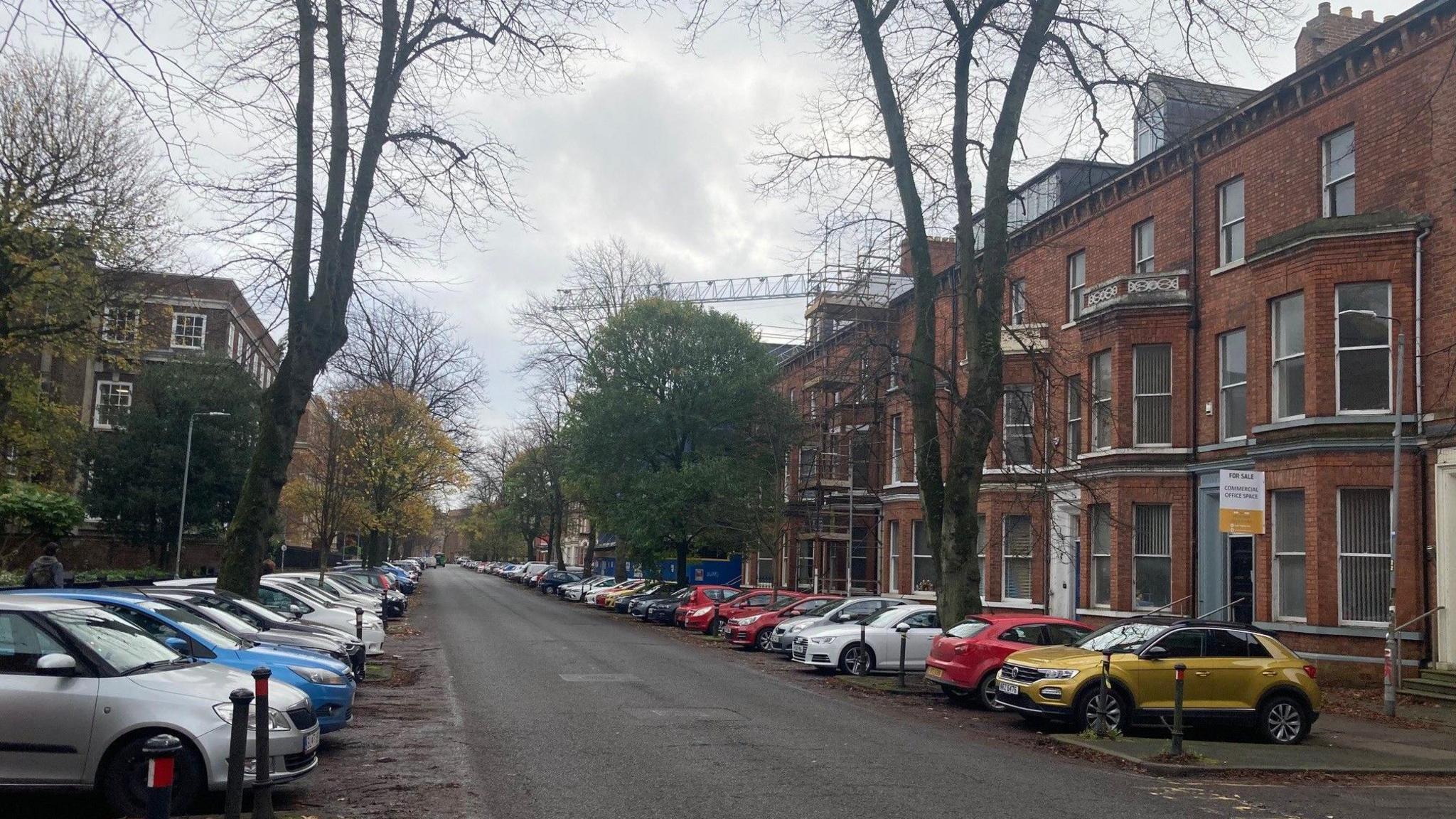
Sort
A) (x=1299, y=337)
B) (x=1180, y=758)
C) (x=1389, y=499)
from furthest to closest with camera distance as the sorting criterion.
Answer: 1. (x=1299, y=337)
2. (x=1389, y=499)
3. (x=1180, y=758)

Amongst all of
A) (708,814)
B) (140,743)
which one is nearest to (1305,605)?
(708,814)

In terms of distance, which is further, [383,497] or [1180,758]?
[383,497]

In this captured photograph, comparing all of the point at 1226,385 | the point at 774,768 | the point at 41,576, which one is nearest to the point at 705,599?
the point at 1226,385

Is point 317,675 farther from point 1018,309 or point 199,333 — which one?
point 199,333

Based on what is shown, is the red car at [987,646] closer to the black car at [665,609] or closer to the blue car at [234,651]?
the blue car at [234,651]

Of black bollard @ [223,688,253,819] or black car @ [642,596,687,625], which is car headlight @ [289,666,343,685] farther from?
black car @ [642,596,687,625]

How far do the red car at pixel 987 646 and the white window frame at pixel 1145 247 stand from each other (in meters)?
13.1

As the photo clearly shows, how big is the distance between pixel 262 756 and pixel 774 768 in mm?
4899

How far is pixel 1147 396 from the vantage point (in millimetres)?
27453

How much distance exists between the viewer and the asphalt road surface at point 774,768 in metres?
9.52

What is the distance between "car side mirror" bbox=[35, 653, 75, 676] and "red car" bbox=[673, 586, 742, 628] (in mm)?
27825

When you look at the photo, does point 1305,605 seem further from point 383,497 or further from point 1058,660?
point 383,497

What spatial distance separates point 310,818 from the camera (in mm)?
8586

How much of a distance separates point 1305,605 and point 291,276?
61.7ft
